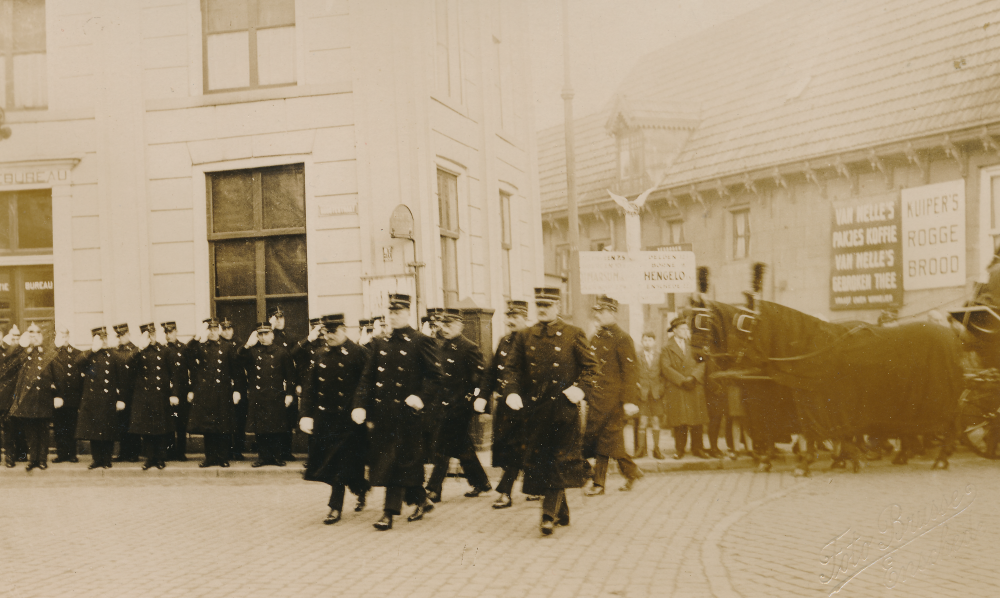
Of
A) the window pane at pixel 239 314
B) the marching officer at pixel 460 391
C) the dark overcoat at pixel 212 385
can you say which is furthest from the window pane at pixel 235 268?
the marching officer at pixel 460 391

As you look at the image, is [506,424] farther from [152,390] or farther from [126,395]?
[126,395]

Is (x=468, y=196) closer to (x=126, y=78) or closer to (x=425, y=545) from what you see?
(x=126, y=78)

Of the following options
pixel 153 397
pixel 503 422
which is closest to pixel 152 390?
pixel 153 397

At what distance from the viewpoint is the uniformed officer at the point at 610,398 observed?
8656 mm

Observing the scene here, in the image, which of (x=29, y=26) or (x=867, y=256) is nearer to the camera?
(x=29, y=26)

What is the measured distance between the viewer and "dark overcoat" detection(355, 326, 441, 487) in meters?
A: 7.52

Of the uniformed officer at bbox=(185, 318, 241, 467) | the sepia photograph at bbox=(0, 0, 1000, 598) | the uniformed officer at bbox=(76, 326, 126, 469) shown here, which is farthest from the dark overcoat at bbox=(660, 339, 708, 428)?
the uniformed officer at bbox=(76, 326, 126, 469)

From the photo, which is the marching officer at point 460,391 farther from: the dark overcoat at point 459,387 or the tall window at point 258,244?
the tall window at point 258,244

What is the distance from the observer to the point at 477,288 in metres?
14.7

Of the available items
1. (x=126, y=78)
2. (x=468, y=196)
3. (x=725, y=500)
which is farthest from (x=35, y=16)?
(x=725, y=500)

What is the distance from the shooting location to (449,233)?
13.9 m

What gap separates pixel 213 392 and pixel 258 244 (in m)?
2.55

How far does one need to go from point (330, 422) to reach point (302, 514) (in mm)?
946

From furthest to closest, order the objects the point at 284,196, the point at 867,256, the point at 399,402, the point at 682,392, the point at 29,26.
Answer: the point at 284,196
the point at 682,392
the point at 867,256
the point at 29,26
the point at 399,402
